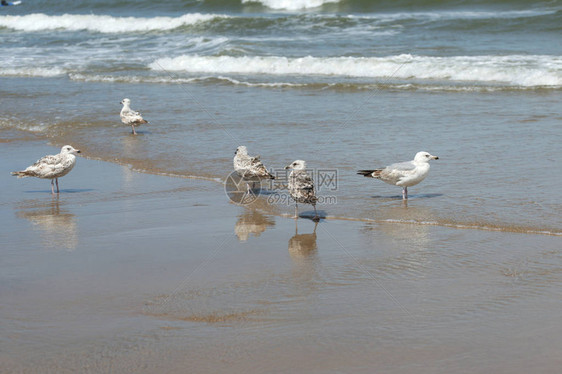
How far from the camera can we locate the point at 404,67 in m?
17.8

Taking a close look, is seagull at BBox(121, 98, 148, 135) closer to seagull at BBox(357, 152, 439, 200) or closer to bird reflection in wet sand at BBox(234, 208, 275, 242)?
bird reflection in wet sand at BBox(234, 208, 275, 242)

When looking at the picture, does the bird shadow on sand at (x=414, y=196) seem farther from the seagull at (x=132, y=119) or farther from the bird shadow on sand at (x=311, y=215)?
the seagull at (x=132, y=119)

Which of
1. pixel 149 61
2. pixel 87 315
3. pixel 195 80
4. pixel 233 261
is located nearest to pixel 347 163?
pixel 233 261

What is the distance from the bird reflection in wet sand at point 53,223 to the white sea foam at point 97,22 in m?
23.3

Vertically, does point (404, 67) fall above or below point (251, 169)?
above

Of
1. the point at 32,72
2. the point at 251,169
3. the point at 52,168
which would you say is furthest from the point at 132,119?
the point at 32,72

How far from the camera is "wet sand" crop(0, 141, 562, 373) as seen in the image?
438cm

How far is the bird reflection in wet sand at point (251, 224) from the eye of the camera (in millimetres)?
7047

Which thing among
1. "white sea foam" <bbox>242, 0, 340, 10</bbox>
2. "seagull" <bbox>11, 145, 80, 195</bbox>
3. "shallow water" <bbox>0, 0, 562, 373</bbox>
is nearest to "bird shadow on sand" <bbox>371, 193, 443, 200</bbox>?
"shallow water" <bbox>0, 0, 562, 373</bbox>

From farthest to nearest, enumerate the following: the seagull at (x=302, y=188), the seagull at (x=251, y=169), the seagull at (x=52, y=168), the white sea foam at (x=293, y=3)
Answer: the white sea foam at (x=293, y=3), the seagull at (x=52, y=168), the seagull at (x=251, y=169), the seagull at (x=302, y=188)

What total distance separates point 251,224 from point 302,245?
879mm

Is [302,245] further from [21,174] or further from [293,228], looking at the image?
[21,174]

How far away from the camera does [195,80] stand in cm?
1844

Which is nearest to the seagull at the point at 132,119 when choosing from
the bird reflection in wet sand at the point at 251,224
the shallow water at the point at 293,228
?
the shallow water at the point at 293,228
